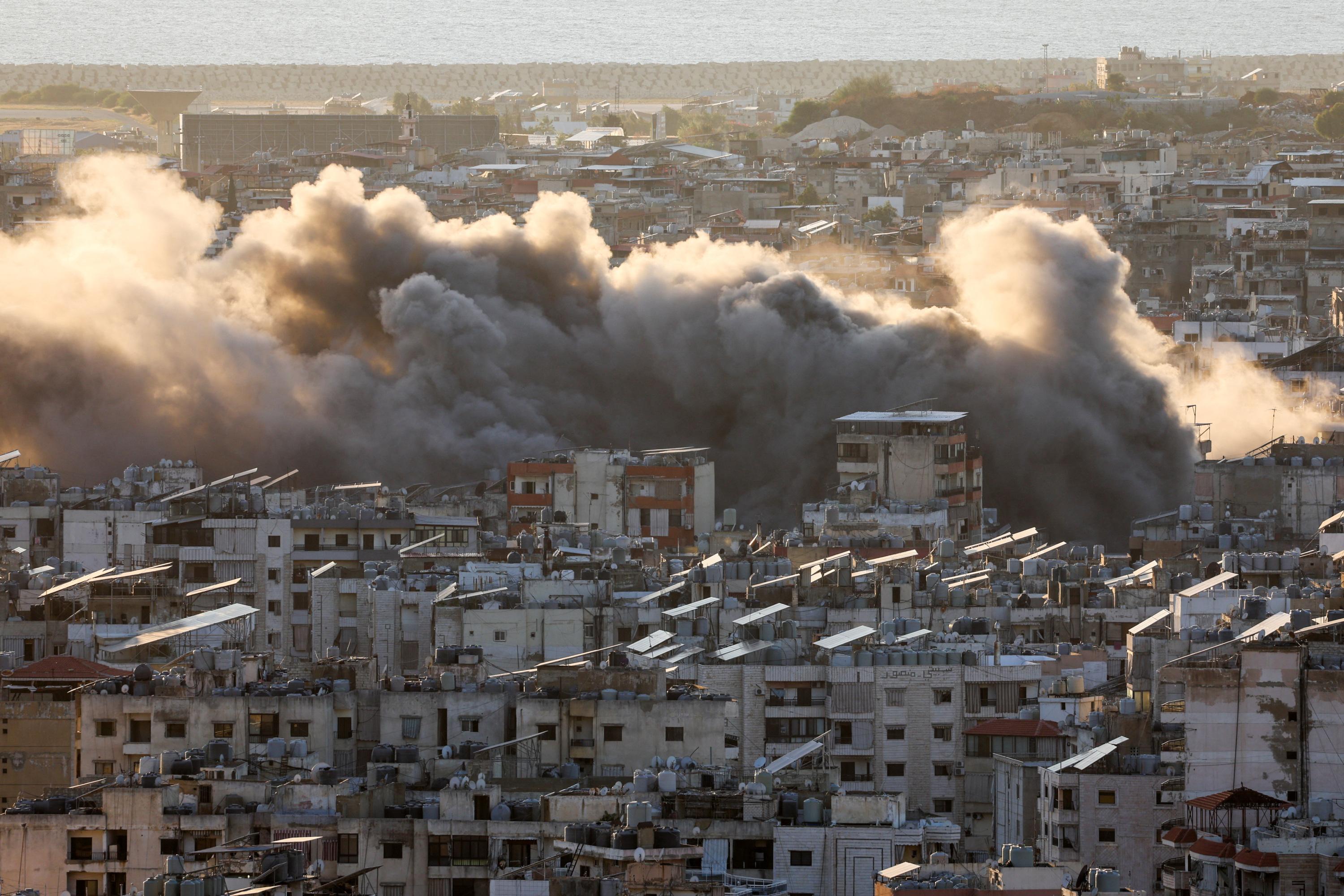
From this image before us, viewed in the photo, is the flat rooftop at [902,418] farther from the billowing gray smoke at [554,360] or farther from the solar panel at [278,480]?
the solar panel at [278,480]

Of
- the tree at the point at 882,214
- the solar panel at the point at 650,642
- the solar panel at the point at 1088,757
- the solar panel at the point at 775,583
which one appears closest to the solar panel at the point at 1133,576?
the solar panel at the point at 775,583

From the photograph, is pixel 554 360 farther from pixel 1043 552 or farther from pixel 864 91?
pixel 864 91

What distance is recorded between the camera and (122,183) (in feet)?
352

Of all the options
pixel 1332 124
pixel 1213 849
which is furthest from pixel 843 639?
pixel 1332 124

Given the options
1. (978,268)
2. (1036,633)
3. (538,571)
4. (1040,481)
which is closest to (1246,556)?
(1036,633)

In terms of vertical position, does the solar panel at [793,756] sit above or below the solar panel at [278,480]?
above

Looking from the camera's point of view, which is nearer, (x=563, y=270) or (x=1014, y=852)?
(x=1014, y=852)

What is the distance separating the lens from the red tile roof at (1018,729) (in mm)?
36844

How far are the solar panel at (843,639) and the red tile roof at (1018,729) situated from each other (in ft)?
6.76

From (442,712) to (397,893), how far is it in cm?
566

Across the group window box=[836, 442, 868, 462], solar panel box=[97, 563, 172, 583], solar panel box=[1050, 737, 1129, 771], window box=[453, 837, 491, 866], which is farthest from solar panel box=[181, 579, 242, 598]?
window box=[453, 837, 491, 866]

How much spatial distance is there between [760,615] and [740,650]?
7.39 feet

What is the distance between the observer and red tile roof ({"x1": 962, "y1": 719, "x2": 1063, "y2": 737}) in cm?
3684

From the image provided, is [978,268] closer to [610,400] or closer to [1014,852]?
[610,400]
